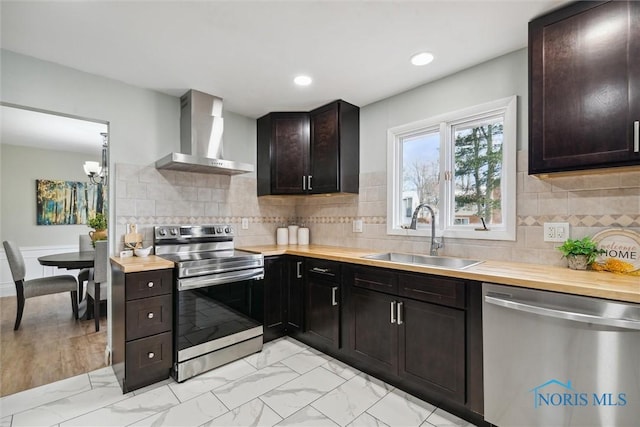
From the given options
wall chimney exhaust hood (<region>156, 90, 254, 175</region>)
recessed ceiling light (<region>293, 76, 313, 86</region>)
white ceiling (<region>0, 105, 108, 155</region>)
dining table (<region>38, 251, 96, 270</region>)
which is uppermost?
white ceiling (<region>0, 105, 108, 155</region>)

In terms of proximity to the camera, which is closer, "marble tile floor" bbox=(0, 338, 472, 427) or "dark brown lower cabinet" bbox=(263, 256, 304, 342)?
"marble tile floor" bbox=(0, 338, 472, 427)

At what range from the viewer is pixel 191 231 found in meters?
2.82

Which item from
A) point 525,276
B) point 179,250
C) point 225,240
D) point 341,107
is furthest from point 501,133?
point 179,250

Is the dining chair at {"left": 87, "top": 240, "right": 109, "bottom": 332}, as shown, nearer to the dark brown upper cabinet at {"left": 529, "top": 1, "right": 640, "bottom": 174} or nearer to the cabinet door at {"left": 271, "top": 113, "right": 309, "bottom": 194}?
the cabinet door at {"left": 271, "top": 113, "right": 309, "bottom": 194}

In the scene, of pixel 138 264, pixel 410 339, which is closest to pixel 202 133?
pixel 138 264

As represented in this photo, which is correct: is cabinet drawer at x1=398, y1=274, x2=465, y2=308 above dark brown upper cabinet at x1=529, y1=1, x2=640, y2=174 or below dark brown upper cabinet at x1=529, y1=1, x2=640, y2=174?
below

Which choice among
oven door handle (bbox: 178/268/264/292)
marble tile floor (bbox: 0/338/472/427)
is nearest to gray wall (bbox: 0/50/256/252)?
oven door handle (bbox: 178/268/264/292)

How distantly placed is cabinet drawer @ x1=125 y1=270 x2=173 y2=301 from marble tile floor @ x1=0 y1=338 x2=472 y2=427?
66 centimetres

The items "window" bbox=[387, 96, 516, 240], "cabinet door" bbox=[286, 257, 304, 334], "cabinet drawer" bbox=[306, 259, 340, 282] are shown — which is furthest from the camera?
"cabinet door" bbox=[286, 257, 304, 334]

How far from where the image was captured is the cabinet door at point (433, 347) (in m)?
1.69

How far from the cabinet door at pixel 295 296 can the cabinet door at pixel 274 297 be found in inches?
2.2

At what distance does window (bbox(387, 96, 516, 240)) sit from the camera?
6.86 ft

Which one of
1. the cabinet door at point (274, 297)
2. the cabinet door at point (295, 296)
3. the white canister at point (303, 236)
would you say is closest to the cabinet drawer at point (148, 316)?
the cabinet door at point (274, 297)

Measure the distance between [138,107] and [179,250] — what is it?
1306 millimetres
